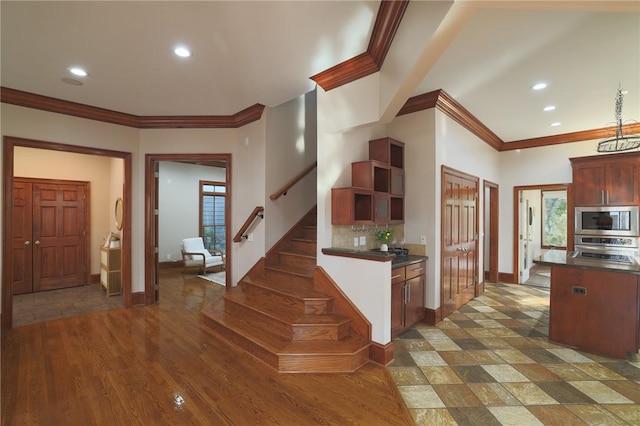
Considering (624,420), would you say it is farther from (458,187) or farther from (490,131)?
(490,131)

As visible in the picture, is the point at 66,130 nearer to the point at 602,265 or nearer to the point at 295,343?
the point at 295,343

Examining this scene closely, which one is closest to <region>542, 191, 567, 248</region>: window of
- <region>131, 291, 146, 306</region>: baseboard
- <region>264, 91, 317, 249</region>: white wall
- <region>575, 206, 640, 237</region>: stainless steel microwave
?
<region>575, 206, 640, 237</region>: stainless steel microwave

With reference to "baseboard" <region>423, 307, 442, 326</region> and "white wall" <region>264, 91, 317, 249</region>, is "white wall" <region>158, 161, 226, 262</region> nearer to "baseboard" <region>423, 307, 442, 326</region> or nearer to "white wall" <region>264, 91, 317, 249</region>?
"white wall" <region>264, 91, 317, 249</region>

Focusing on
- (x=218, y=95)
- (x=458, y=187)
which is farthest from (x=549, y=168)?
(x=218, y=95)

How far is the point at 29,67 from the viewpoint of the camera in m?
3.05

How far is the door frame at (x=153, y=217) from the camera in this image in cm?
456

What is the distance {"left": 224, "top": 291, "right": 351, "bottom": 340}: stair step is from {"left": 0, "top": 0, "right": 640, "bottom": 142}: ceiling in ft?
8.16

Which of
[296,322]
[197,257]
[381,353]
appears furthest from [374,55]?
[197,257]

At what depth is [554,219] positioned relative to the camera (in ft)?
27.0

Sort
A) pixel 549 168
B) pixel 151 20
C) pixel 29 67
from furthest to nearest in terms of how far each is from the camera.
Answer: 1. pixel 549 168
2. pixel 29 67
3. pixel 151 20

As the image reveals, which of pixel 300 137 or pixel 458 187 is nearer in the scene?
pixel 458 187

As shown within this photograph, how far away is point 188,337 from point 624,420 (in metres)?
3.89

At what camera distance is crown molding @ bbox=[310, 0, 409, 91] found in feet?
7.20

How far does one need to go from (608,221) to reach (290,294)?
5676 millimetres
